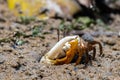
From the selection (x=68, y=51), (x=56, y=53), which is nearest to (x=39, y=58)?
(x=56, y=53)

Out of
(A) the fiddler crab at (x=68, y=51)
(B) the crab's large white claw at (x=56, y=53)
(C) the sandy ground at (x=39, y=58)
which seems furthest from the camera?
(B) the crab's large white claw at (x=56, y=53)

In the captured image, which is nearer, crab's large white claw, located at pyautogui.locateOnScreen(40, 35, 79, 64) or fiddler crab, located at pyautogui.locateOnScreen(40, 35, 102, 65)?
fiddler crab, located at pyautogui.locateOnScreen(40, 35, 102, 65)

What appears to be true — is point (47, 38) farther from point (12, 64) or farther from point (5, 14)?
point (5, 14)

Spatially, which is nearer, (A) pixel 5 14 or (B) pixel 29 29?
(B) pixel 29 29

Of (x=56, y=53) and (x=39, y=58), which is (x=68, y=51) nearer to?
(x=56, y=53)

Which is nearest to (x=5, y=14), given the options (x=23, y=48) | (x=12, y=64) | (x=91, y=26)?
(x=91, y=26)

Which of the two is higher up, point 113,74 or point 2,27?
point 2,27

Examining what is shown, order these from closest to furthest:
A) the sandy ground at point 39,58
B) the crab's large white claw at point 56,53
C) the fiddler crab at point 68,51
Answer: the sandy ground at point 39,58 < the fiddler crab at point 68,51 < the crab's large white claw at point 56,53
